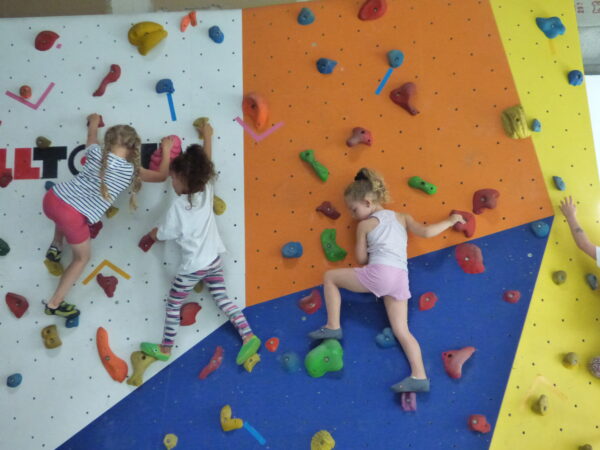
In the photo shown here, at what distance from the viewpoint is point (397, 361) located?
229 cm

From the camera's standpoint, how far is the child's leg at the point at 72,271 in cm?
237

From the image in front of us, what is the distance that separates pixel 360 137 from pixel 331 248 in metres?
0.53

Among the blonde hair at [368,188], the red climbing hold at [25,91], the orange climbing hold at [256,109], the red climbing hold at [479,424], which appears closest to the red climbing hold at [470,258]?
the blonde hair at [368,188]

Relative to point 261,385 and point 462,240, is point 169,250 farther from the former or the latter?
point 462,240

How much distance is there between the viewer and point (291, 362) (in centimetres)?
231

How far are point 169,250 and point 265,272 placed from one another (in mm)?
460

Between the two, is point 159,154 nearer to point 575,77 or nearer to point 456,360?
point 456,360

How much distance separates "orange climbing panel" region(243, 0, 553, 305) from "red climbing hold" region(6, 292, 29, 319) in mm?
1037

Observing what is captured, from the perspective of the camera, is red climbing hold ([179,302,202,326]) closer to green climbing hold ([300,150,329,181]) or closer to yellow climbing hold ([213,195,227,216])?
→ yellow climbing hold ([213,195,227,216])

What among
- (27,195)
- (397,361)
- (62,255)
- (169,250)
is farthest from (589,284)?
(27,195)

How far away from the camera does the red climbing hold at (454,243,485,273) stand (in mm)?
2328

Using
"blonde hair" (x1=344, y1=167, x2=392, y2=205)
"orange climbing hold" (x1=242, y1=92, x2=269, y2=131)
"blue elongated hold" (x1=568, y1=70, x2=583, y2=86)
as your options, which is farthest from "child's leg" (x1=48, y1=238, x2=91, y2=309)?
"blue elongated hold" (x1=568, y1=70, x2=583, y2=86)

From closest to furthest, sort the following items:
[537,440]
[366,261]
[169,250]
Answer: [537,440] → [366,261] → [169,250]

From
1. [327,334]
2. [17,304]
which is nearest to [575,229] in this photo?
[327,334]
